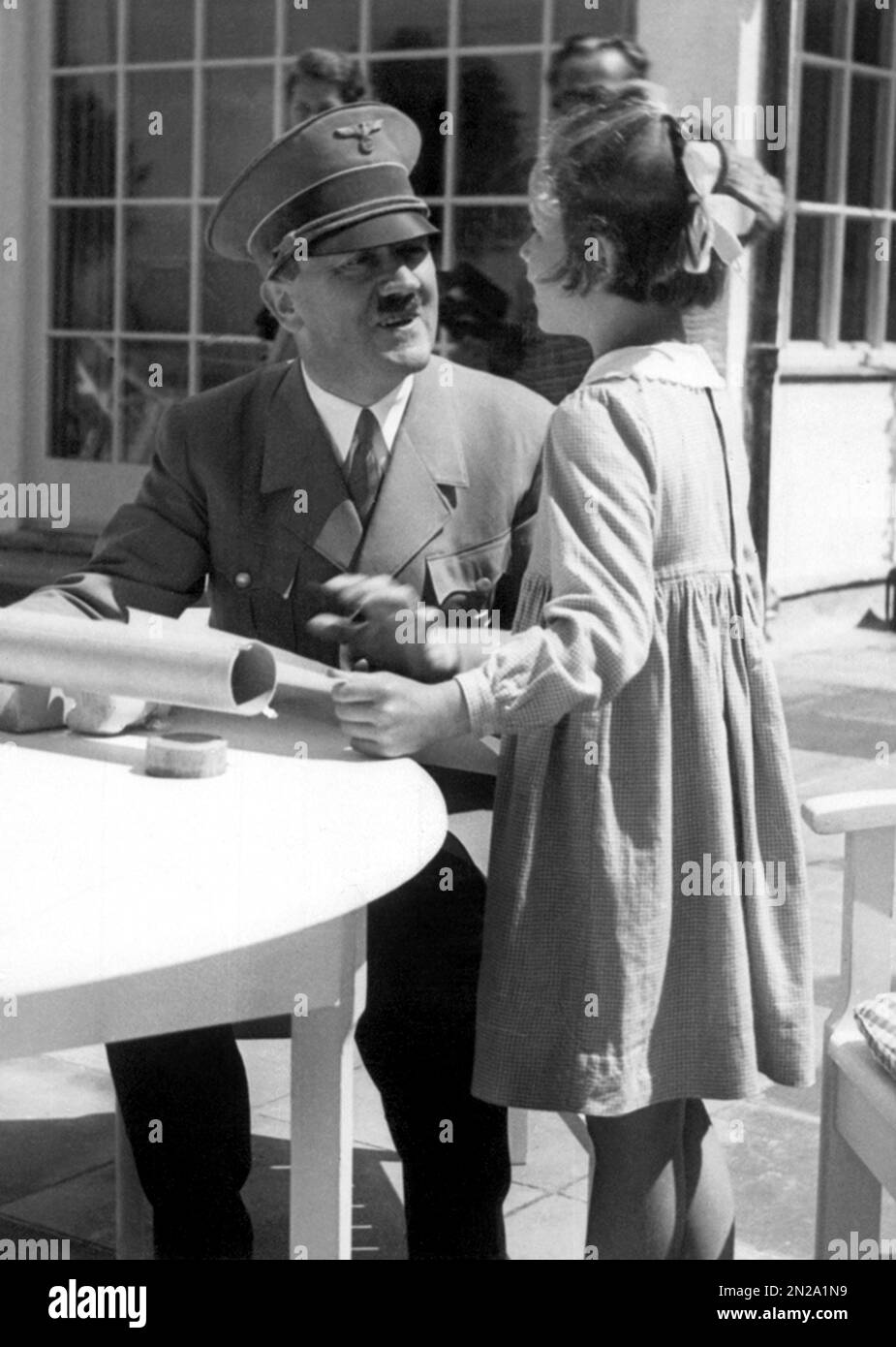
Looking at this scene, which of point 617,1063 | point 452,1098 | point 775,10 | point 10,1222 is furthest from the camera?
point 775,10

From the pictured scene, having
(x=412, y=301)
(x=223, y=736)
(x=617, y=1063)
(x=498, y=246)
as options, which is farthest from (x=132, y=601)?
(x=498, y=246)

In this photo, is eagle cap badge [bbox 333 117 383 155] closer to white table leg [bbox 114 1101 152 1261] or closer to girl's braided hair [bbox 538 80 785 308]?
girl's braided hair [bbox 538 80 785 308]

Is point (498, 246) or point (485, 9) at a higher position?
point (485, 9)

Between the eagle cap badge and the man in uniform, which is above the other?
the eagle cap badge

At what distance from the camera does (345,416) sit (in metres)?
2.23

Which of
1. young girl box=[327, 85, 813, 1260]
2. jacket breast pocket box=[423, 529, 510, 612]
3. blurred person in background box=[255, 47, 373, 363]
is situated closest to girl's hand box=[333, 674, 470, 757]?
young girl box=[327, 85, 813, 1260]

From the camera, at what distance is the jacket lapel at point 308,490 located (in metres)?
2.18

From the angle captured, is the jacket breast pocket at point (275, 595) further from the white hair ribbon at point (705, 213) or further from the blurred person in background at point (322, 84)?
the blurred person in background at point (322, 84)

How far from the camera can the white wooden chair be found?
69.1 inches

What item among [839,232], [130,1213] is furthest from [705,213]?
[839,232]

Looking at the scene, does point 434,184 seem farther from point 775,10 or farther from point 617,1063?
point 617,1063

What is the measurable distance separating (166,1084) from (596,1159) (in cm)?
A: 52

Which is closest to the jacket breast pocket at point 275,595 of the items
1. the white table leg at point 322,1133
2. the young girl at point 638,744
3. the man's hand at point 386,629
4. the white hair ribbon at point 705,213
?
the man's hand at point 386,629

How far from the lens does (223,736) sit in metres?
1.95
